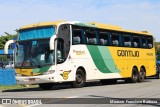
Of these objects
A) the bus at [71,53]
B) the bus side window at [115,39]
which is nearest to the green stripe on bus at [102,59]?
the bus at [71,53]

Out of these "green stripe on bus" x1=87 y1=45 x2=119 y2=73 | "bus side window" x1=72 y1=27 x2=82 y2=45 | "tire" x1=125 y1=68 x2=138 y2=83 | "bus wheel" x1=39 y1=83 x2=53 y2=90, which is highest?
"bus side window" x1=72 y1=27 x2=82 y2=45

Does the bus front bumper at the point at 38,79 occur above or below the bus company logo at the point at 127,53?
below

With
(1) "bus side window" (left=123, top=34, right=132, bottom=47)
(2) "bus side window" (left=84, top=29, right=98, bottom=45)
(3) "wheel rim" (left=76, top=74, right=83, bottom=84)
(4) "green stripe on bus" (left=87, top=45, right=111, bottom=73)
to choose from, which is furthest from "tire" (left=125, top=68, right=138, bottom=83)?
(3) "wheel rim" (left=76, top=74, right=83, bottom=84)

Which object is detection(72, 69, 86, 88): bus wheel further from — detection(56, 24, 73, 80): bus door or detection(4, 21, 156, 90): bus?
detection(56, 24, 73, 80): bus door

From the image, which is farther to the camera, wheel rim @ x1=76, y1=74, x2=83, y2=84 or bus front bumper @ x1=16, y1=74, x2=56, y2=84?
wheel rim @ x1=76, y1=74, x2=83, y2=84

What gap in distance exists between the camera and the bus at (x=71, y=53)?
20.3 m

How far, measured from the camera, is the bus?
20.3 metres

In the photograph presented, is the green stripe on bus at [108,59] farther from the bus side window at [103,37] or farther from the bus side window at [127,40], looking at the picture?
the bus side window at [127,40]

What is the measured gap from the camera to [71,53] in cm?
2122

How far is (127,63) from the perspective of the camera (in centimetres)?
2678

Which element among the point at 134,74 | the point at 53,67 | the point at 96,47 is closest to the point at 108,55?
the point at 96,47

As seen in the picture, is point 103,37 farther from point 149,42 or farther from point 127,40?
point 149,42

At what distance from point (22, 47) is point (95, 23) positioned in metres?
4.84

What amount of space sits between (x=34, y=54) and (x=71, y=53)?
1.91 m
